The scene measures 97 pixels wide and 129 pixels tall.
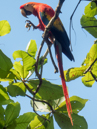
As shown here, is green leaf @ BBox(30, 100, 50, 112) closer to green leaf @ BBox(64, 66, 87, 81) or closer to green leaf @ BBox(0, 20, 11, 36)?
green leaf @ BBox(64, 66, 87, 81)

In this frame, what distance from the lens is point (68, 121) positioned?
1.43 metres

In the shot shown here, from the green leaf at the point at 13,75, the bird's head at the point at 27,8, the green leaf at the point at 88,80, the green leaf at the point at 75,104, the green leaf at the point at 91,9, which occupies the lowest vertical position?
the green leaf at the point at 75,104

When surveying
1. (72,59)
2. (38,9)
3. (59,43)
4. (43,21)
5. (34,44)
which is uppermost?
(38,9)

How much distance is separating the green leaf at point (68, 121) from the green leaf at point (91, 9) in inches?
35.2

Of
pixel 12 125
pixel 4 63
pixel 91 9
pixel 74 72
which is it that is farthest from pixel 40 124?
pixel 91 9

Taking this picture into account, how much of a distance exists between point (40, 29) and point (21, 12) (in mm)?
404

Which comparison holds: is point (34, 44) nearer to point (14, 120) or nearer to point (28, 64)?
point (28, 64)

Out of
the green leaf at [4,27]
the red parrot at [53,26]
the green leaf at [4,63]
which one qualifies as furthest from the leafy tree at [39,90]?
the red parrot at [53,26]

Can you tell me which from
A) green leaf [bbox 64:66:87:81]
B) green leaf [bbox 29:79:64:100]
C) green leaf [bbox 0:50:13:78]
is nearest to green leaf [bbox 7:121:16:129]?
green leaf [bbox 29:79:64:100]

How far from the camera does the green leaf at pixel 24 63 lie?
53.6 inches

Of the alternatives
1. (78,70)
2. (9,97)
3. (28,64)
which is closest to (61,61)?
(78,70)

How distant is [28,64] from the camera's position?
4.61ft

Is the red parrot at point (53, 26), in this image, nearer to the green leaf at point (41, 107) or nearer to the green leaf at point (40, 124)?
the green leaf at point (41, 107)

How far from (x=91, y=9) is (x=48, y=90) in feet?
2.56
